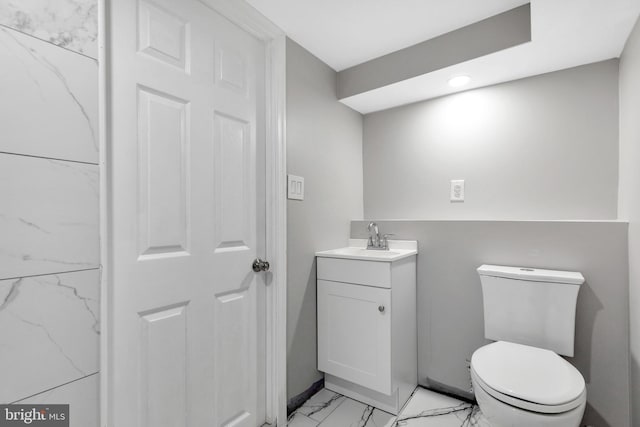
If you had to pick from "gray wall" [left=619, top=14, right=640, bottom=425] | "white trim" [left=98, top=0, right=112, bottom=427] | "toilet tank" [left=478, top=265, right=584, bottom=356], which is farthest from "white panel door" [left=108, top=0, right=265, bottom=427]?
"gray wall" [left=619, top=14, right=640, bottom=425]

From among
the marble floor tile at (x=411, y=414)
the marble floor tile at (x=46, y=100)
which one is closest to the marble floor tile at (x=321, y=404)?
the marble floor tile at (x=411, y=414)

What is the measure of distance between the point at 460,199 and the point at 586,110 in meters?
0.76

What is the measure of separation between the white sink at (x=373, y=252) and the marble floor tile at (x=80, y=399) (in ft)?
3.84

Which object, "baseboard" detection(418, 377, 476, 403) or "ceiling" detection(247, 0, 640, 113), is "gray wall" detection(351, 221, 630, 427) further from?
"ceiling" detection(247, 0, 640, 113)

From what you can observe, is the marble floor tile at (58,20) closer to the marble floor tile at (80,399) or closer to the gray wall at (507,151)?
the marble floor tile at (80,399)

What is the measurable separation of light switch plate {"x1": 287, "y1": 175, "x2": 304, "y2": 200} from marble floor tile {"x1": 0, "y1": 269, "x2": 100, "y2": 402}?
93cm

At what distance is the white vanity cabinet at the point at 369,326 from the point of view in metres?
1.63

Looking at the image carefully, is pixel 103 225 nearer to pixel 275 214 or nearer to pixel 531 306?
pixel 275 214

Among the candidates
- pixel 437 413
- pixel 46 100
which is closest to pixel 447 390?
pixel 437 413

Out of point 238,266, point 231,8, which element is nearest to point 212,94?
point 231,8

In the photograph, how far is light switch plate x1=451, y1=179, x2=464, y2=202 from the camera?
1983 millimetres

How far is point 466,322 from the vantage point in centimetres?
181

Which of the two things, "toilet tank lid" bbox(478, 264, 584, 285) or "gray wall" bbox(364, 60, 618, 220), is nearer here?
"toilet tank lid" bbox(478, 264, 584, 285)

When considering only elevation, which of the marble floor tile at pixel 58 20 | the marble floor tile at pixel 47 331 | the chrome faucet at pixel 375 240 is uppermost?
the marble floor tile at pixel 58 20
